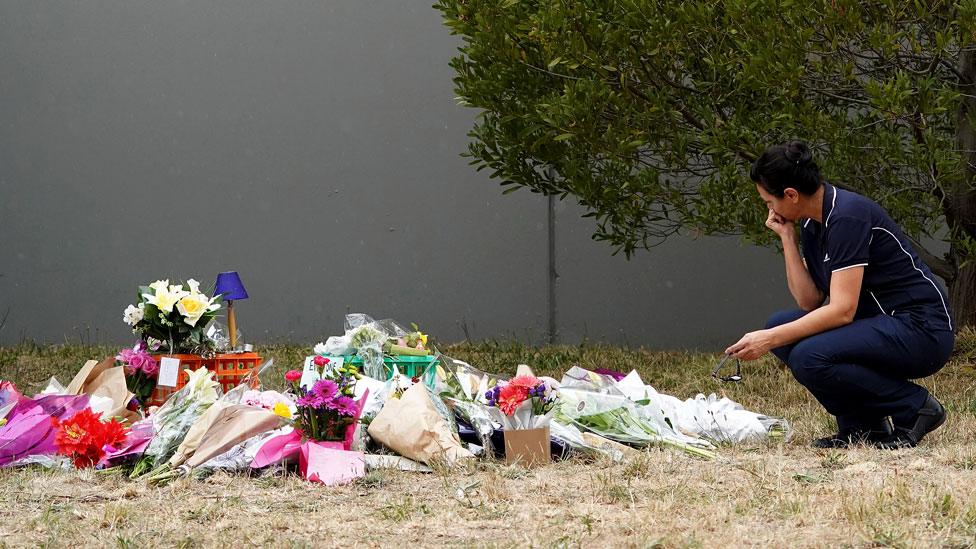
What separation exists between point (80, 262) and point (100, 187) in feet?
1.85

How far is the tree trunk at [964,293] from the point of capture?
251 inches

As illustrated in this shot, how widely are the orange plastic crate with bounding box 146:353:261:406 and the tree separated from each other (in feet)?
6.64

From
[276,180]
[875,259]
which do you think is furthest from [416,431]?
[276,180]

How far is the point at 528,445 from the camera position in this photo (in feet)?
11.9

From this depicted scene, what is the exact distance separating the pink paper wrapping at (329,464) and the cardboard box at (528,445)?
1.62ft

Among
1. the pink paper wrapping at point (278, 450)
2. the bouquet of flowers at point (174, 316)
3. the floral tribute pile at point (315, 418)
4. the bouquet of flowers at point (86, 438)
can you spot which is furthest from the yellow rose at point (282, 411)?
the bouquet of flowers at point (174, 316)

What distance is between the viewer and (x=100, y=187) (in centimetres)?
785

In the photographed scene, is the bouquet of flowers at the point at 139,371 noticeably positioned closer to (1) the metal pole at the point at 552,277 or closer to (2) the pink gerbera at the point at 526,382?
(2) the pink gerbera at the point at 526,382

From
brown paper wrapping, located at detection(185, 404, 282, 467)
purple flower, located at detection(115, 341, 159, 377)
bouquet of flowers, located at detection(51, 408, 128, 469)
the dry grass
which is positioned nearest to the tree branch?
the dry grass

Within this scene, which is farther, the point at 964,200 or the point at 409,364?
the point at 964,200

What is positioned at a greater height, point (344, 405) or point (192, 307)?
point (192, 307)

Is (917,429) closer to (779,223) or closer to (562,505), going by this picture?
(779,223)

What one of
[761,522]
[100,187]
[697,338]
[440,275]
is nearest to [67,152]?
[100,187]

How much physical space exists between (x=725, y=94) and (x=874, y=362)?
2.34 m
